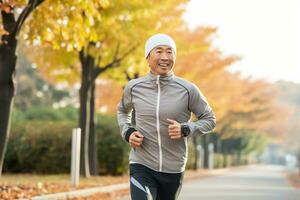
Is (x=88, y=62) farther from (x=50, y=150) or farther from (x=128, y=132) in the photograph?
(x=128, y=132)

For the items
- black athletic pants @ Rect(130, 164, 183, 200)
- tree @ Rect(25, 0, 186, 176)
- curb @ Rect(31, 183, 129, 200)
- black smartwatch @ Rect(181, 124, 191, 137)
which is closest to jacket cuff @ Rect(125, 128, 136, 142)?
black athletic pants @ Rect(130, 164, 183, 200)

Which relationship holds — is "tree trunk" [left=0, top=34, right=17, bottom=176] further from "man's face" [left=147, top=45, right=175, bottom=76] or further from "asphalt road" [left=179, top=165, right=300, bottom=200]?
"man's face" [left=147, top=45, right=175, bottom=76]

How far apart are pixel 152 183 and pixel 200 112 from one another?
1.96 feet

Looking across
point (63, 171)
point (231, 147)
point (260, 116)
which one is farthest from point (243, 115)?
point (63, 171)

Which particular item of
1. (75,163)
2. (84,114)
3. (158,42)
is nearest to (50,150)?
(84,114)

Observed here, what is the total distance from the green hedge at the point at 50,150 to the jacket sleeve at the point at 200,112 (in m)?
16.5

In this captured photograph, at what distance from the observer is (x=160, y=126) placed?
4.54 meters

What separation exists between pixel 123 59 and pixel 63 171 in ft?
13.5

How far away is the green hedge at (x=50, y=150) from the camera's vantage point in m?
21.1

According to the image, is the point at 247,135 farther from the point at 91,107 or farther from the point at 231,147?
the point at 91,107

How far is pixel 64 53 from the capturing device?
1923 cm

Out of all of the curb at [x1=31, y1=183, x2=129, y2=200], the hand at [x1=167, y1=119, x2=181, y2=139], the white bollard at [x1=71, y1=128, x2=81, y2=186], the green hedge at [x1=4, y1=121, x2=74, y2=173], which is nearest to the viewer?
the hand at [x1=167, y1=119, x2=181, y2=139]

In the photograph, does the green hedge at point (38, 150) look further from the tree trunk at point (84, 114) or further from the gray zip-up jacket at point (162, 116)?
the gray zip-up jacket at point (162, 116)

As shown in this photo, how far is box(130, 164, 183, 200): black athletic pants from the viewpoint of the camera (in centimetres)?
454
